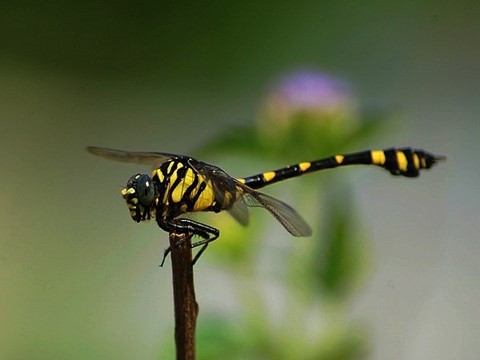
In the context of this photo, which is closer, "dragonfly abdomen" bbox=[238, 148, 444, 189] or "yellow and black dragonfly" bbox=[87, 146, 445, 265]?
"yellow and black dragonfly" bbox=[87, 146, 445, 265]

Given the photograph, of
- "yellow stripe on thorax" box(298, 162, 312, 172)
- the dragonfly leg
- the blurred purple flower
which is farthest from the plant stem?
the blurred purple flower

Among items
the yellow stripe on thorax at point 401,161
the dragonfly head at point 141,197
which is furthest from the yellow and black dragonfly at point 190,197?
the yellow stripe on thorax at point 401,161

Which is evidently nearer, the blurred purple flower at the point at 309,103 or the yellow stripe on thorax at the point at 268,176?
the yellow stripe on thorax at the point at 268,176

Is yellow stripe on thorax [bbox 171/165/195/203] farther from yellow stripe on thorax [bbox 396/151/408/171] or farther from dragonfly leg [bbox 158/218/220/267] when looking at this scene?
yellow stripe on thorax [bbox 396/151/408/171]

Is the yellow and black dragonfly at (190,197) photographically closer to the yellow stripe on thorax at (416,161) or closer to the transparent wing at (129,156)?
the transparent wing at (129,156)

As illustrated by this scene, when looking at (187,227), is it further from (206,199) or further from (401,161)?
(401,161)
